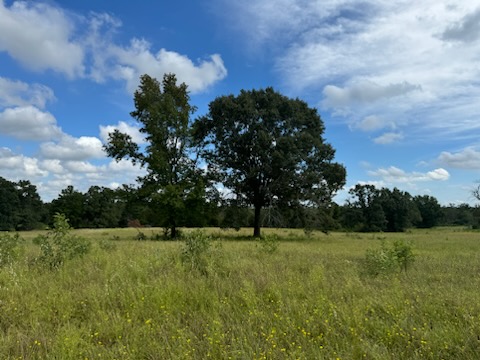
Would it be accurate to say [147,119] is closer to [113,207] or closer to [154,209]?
[154,209]

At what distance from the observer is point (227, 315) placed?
5.66 meters

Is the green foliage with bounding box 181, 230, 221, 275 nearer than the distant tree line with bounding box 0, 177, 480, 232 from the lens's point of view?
Yes

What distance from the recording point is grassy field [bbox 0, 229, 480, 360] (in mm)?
4514

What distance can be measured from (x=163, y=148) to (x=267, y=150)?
8813 mm

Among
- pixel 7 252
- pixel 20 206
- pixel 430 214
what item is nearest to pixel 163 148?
pixel 7 252

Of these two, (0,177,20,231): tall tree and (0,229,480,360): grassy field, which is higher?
(0,177,20,231): tall tree

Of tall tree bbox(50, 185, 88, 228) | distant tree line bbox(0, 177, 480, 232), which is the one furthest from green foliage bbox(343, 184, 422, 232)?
tall tree bbox(50, 185, 88, 228)

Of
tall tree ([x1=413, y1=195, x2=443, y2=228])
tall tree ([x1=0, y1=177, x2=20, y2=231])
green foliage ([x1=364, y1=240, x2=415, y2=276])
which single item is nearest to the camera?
green foliage ([x1=364, y1=240, x2=415, y2=276])

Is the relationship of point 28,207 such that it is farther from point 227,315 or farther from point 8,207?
point 227,315

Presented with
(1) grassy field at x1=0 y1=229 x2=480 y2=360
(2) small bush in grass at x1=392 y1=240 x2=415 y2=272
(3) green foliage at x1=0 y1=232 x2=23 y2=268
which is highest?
(2) small bush in grass at x1=392 y1=240 x2=415 y2=272

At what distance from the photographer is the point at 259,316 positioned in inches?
215

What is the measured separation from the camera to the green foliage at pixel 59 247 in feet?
29.4

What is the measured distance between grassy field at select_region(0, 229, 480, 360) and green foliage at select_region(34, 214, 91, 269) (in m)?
0.57

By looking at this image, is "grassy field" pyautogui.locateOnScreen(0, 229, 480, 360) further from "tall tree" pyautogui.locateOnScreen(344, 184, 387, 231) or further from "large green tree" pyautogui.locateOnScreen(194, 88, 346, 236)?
"tall tree" pyautogui.locateOnScreen(344, 184, 387, 231)
